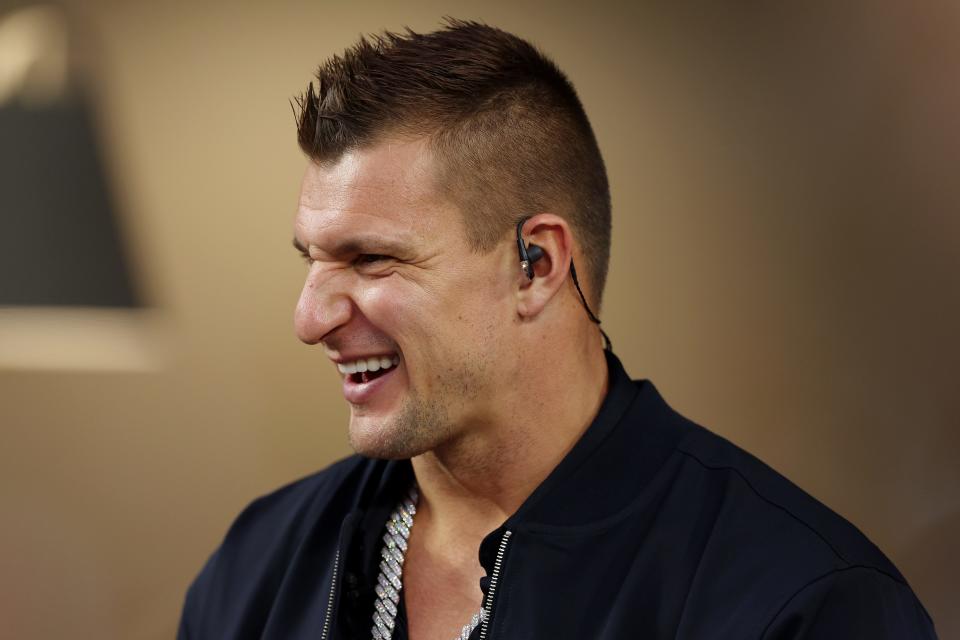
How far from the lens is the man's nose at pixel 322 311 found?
1.22m

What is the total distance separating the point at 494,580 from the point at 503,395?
0.20 metres

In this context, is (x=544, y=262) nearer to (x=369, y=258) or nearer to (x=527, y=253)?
(x=527, y=253)

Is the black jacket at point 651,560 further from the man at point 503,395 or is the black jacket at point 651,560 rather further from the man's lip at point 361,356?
the man's lip at point 361,356

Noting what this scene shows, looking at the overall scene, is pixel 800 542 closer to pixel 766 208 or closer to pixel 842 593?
pixel 842 593

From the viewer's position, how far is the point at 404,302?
1206mm

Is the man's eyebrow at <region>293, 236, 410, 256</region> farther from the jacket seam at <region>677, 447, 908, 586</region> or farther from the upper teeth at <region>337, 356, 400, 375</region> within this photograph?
the jacket seam at <region>677, 447, 908, 586</region>

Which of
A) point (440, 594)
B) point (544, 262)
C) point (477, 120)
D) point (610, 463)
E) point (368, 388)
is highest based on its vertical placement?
point (477, 120)

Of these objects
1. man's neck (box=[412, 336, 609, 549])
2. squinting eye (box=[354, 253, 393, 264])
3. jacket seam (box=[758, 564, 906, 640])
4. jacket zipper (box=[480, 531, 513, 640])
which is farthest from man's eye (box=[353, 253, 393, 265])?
jacket seam (box=[758, 564, 906, 640])

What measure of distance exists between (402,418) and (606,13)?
0.92m

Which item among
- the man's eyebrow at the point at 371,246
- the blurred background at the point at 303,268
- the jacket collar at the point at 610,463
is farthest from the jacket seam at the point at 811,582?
the blurred background at the point at 303,268

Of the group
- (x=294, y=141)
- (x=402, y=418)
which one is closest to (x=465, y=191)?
(x=402, y=418)

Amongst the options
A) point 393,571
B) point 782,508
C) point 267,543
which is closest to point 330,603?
point 393,571

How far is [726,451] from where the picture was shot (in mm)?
1252

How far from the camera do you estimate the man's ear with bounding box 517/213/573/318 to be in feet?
4.06
